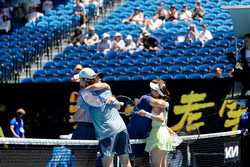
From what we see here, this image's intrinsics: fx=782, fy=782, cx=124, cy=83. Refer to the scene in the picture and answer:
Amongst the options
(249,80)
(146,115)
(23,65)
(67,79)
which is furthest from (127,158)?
(23,65)

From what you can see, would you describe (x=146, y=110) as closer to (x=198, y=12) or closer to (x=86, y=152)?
(x=86, y=152)

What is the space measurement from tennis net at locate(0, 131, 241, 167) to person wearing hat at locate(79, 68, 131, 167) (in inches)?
7.1

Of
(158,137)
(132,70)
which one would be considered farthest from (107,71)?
(158,137)

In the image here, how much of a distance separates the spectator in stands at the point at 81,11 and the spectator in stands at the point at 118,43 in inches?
116

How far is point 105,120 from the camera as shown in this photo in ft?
31.1

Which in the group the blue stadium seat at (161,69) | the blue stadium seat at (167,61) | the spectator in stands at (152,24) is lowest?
the blue stadium seat at (161,69)

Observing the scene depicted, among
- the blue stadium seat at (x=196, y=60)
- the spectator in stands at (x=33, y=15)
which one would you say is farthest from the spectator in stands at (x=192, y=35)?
the spectator in stands at (x=33, y=15)

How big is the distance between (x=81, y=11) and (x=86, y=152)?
16.4 meters

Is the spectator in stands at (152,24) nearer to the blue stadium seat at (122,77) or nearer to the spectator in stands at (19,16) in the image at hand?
the blue stadium seat at (122,77)

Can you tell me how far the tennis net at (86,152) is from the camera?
27.0ft

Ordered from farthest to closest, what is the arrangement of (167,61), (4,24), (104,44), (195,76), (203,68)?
(4,24), (104,44), (167,61), (203,68), (195,76)

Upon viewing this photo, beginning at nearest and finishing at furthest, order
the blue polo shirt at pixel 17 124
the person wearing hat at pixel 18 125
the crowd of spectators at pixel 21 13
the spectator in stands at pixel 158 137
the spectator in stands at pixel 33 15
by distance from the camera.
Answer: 1. the spectator in stands at pixel 158 137
2. the person wearing hat at pixel 18 125
3. the blue polo shirt at pixel 17 124
4. the crowd of spectators at pixel 21 13
5. the spectator in stands at pixel 33 15

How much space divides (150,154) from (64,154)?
158 centimetres

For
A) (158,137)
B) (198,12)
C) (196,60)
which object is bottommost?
(196,60)
